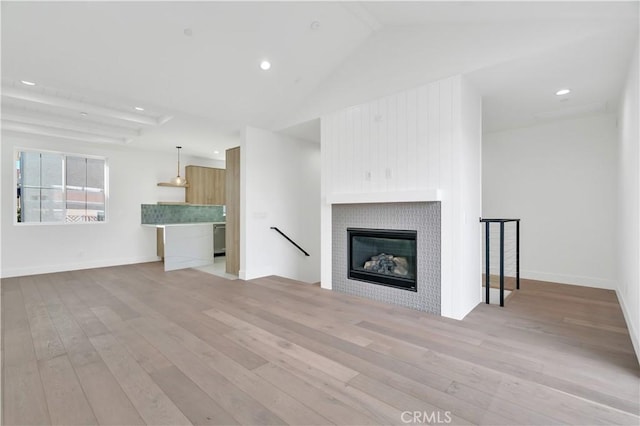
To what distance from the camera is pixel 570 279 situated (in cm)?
454

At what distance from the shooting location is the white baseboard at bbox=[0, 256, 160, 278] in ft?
18.2

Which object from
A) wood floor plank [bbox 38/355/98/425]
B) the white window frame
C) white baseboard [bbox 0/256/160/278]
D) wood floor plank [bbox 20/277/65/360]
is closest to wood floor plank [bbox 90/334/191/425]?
wood floor plank [bbox 38/355/98/425]

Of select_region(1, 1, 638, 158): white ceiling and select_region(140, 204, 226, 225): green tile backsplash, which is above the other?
select_region(1, 1, 638, 158): white ceiling

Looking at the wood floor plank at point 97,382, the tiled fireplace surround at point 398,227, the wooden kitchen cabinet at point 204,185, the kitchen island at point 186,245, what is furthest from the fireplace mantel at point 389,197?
the wooden kitchen cabinet at point 204,185

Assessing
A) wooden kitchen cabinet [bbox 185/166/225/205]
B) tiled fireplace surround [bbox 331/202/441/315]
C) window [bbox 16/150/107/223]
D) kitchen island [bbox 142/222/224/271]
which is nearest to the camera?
tiled fireplace surround [bbox 331/202/441/315]

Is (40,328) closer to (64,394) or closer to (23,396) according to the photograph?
(23,396)

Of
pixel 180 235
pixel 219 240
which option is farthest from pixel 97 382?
pixel 219 240

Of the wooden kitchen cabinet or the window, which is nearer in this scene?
the window

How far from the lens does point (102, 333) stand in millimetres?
2861

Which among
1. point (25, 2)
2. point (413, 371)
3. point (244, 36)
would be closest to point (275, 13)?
point (244, 36)

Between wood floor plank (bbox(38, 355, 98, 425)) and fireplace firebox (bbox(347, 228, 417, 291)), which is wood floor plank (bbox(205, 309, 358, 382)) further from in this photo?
fireplace firebox (bbox(347, 228, 417, 291))

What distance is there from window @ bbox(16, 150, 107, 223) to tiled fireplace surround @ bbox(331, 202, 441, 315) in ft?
18.6

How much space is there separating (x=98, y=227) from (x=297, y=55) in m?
5.79

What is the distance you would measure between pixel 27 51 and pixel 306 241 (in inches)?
186
